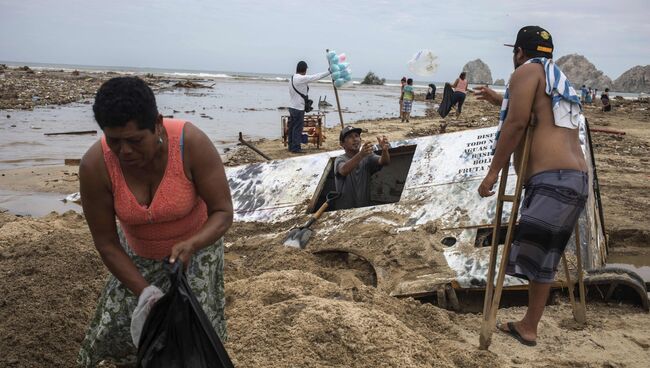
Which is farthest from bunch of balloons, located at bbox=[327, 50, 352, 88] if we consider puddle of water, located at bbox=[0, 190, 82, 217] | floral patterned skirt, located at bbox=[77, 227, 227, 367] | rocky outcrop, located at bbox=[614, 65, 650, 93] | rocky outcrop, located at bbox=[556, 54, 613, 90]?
rocky outcrop, located at bbox=[614, 65, 650, 93]

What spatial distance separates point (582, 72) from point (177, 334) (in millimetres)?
87406

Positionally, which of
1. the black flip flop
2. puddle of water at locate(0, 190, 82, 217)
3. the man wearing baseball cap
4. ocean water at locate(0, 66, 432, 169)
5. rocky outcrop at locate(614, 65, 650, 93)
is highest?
rocky outcrop at locate(614, 65, 650, 93)

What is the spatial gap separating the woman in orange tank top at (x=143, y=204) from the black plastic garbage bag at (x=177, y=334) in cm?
6

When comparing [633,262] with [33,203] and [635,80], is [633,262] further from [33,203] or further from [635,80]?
[635,80]

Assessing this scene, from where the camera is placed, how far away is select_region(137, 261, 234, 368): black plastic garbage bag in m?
1.81

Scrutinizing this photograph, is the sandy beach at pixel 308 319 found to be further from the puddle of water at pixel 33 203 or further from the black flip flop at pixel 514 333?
the puddle of water at pixel 33 203

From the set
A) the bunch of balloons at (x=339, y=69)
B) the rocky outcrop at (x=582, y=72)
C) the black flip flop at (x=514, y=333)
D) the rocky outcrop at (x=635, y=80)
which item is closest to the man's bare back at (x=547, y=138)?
the black flip flop at (x=514, y=333)

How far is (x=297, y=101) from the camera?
1096 cm

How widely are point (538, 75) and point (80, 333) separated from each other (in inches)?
117

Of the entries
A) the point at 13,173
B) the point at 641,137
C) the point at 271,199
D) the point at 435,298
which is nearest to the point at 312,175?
the point at 271,199

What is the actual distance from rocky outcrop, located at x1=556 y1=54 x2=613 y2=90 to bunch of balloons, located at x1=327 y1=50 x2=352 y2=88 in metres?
77.0

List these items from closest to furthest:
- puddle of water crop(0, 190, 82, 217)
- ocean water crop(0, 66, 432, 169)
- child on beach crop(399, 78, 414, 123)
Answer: puddle of water crop(0, 190, 82, 217) < ocean water crop(0, 66, 432, 169) < child on beach crop(399, 78, 414, 123)

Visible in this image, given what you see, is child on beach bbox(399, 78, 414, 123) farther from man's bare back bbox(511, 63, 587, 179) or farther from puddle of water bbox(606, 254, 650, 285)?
man's bare back bbox(511, 63, 587, 179)

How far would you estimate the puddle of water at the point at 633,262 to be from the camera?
17.5ft
